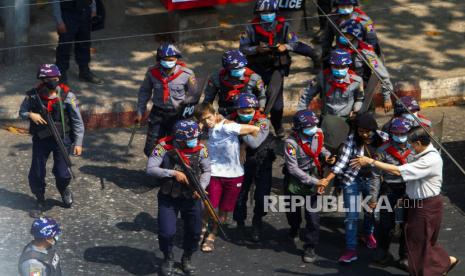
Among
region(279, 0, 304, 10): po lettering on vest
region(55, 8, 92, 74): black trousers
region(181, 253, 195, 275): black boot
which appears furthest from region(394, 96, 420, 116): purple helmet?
region(55, 8, 92, 74): black trousers

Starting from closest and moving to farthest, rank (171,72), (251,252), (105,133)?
(251,252) → (171,72) → (105,133)

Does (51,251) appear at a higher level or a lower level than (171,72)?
lower

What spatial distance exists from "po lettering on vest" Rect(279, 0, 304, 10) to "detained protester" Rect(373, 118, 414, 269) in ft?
14.8

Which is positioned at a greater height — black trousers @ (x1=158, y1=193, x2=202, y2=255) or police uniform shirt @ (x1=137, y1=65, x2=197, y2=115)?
police uniform shirt @ (x1=137, y1=65, x2=197, y2=115)

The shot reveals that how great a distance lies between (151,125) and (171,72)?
623 millimetres

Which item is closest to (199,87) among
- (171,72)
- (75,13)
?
(171,72)

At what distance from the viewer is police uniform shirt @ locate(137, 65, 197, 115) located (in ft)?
A: 40.2

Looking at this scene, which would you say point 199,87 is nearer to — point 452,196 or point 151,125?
point 151,125

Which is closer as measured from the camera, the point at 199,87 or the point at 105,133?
the point at 199,87

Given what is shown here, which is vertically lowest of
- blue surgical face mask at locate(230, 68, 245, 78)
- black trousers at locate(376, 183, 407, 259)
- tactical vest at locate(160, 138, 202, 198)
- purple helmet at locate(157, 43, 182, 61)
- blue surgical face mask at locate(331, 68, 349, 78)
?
black trousers at locate(376, 183, 407, 259)

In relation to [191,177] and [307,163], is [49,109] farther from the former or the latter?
[307,163]

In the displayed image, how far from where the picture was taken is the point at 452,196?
12.6m

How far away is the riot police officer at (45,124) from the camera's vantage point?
11.7 meters

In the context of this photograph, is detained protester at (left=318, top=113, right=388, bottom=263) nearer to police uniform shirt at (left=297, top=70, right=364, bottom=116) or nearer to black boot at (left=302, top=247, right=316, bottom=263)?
black boot at (left=302, top=247, right=316, bottom=263)
